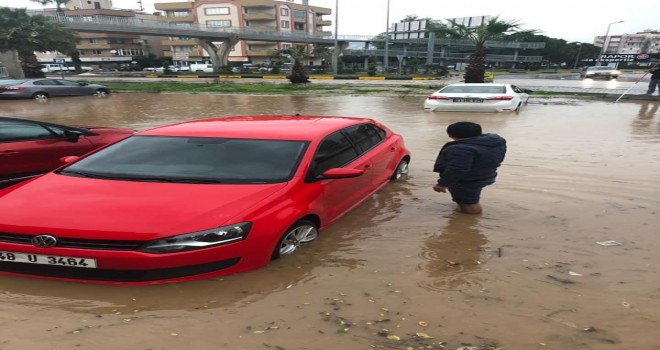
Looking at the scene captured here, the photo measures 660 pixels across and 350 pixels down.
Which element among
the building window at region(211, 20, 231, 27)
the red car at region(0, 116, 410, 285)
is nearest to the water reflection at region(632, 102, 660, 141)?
the red car at region(0, 116, 410, 285)

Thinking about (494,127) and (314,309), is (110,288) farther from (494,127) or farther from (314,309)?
(494,127)

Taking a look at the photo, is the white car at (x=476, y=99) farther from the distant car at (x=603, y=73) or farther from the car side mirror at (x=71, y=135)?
the distant car at (x=603, y=73)

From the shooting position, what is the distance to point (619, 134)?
9.98 meters

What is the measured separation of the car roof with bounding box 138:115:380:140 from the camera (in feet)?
13.9

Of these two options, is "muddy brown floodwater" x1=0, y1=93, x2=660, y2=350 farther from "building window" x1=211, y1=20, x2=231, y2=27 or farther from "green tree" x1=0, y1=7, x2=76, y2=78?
"building window" x1=211, y1=20, x2=231, y2=27

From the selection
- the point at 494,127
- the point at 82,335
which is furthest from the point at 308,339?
the point at 494,127

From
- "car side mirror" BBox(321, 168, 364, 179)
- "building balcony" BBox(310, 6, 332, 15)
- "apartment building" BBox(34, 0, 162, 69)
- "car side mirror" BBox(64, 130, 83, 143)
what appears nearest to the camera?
"car side mirror" BBox(321, 168, 364, 179)

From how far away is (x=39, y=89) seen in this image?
1978cm

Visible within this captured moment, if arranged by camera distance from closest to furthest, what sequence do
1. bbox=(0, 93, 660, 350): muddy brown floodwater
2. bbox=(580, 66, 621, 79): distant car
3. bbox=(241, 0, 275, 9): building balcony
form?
bbox=(0, 93, 660, 350): muddy brown floodwater, bbox=(580, 66, 621, 79): distant car, bbox=(241, 0, 275, 9): building balcony

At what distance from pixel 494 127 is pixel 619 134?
2738 millimetres

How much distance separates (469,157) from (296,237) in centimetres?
193

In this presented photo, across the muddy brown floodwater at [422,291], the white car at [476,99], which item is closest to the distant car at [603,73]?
the white car at [476,99]

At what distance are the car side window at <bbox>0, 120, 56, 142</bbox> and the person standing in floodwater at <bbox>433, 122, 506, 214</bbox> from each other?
17.1ft

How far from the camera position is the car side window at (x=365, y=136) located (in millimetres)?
4975
